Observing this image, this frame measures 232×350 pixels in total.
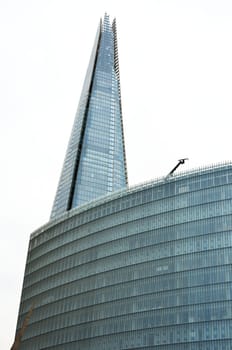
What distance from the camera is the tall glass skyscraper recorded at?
85312 millimetres

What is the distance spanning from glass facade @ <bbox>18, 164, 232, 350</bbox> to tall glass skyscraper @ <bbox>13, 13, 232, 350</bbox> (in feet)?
0.60

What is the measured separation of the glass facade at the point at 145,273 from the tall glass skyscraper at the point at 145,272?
183 mm

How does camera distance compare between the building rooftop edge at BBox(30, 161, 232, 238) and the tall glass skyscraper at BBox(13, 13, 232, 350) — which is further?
the building rooftop edge at BBox(30, 161, 232, 238)

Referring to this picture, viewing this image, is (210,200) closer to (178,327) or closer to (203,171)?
(203,171)

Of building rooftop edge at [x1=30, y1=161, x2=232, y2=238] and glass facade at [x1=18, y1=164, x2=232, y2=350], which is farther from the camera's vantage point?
building rooftop edge at [x1=30, y1=161, x2=232, y2=238]

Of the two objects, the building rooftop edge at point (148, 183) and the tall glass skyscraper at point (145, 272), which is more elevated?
the building rooftop edge at point (148, 183)

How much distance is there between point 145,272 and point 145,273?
19 centimetres

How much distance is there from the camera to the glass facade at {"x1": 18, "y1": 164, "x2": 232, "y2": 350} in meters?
85.3

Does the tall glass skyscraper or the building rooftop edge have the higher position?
the building rooftop edge

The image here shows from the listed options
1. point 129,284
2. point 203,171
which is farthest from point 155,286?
point 203,171

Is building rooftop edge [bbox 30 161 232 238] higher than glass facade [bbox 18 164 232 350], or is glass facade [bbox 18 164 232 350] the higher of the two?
building rooftop edge [bbox 30 161 232 238]

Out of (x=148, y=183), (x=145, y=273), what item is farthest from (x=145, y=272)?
(x=148, y=183)

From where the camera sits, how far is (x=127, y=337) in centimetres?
9181

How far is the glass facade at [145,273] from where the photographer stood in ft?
280
